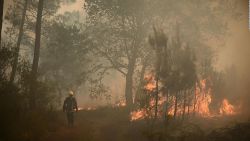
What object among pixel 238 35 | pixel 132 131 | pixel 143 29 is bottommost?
pixel 132 131

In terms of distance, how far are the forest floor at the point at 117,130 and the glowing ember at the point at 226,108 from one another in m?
6.89

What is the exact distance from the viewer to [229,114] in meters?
32.4

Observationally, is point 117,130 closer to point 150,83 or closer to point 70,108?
point 70,108

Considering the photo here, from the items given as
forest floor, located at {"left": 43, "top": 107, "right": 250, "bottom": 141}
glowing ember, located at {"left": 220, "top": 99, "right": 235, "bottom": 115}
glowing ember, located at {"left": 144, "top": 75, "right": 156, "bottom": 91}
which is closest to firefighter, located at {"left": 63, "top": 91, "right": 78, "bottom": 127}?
forest floor, located at {"left": 43, "top": 107, "right": 250, "bottom": 141}

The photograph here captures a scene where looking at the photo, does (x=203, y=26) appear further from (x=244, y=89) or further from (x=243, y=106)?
(x=244, y=89)

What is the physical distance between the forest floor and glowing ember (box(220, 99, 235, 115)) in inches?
271

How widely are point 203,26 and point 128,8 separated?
10.7 m

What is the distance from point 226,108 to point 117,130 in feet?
52.4

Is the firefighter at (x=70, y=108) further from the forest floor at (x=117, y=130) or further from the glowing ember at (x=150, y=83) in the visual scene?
the glowing ember at (x=150, y=83)

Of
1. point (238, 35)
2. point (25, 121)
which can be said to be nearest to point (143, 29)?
point (25, 121)

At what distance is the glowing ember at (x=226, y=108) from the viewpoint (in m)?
33.3

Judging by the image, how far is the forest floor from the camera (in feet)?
60.9

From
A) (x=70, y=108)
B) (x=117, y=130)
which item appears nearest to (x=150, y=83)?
(x=117, y=130)

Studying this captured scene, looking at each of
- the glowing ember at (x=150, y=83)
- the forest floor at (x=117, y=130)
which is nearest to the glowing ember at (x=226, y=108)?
the forest floor at (x=117, y=130)
